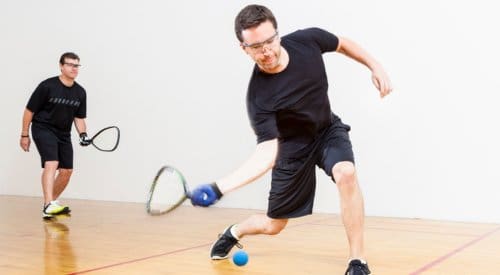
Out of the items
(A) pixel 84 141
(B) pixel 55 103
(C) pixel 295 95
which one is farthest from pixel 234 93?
(C) pixel 295 95

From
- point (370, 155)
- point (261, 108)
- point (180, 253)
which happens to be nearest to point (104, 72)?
point (370, 155)

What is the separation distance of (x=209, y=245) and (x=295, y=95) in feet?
3.93

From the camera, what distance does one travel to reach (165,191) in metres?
2.20

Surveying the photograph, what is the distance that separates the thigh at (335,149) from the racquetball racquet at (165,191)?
0.53m

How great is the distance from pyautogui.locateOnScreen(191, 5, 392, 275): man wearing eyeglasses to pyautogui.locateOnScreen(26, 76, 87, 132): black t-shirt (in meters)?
2.50

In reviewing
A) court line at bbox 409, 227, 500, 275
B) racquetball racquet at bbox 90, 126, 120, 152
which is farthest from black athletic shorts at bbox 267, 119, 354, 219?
racquetball racquet at bbox 90, 126, 120, 152

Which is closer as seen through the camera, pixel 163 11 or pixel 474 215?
pixel 474 215

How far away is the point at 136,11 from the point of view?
5848 millimetres

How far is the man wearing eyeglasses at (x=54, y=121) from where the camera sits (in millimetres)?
4512

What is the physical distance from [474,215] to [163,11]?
121 inches

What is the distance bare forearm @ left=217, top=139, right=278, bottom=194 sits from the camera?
1628mm

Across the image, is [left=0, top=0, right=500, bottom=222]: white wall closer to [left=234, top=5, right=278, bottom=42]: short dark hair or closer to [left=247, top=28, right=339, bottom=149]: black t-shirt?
[left=247, top=28, right=339, bottom=149]: black t-shirt

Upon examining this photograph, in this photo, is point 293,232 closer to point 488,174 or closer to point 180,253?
point 180,253

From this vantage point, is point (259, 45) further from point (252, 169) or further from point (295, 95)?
point (252, 169)
